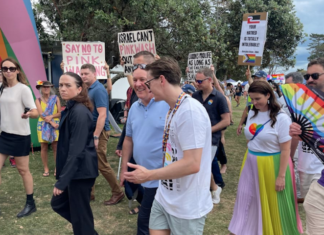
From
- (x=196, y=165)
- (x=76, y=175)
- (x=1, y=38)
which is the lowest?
(x=76, y=175)

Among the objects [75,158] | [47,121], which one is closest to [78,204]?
[75,158]

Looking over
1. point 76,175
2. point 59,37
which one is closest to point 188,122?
point 76,175

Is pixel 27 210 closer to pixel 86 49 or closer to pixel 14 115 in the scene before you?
pixel 14 115

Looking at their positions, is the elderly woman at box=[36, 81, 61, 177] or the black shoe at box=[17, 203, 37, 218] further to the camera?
the elderly woman at box=[36, 81, 61, 177]

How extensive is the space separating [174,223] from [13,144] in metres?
2.82

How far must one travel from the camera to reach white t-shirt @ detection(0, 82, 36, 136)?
3945 mm

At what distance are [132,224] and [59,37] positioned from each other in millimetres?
7306

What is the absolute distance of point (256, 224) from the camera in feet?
10.6

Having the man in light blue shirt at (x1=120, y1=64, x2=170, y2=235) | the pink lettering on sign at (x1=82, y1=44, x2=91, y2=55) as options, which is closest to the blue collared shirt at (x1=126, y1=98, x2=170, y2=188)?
the man in light blue shirt at (x1=120, y1=64, x2=170, y2=235)

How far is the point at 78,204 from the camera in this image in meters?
2.93

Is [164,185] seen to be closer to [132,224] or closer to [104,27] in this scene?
[132,224]

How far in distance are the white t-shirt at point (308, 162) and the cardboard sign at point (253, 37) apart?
3.02 m

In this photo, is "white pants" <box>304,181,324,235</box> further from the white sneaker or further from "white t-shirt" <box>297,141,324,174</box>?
the white sneaker

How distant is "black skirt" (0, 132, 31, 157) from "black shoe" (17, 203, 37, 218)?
0.78m
